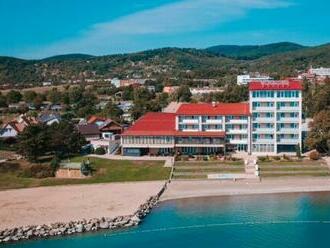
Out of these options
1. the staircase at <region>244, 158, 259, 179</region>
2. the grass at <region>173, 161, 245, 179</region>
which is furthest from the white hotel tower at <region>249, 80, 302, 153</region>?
the grass at <region>173, 161, 245, 179</region>

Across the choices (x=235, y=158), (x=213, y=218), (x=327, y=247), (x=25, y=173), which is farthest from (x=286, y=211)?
(x=25, y=173)

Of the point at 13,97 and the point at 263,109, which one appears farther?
the point at 13,97

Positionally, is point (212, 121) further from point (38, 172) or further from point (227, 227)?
point (227, 227)

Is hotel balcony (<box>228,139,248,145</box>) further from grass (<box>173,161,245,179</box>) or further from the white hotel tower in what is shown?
grass (<box>173,161,245,179</box>)

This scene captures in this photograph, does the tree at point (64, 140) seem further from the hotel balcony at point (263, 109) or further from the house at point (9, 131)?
the hotel balcony at point (263, 109)

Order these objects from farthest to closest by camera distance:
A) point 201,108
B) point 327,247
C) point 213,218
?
point 201,108, point 213,218, point 327,247

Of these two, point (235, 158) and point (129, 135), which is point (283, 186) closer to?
point (235, 158)

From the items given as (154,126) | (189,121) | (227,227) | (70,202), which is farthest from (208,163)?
(227,227)
